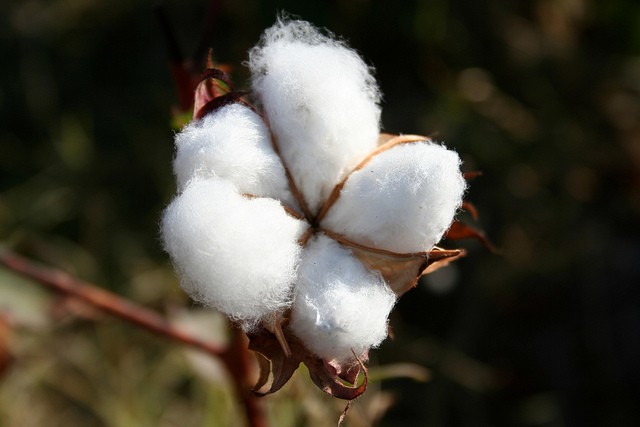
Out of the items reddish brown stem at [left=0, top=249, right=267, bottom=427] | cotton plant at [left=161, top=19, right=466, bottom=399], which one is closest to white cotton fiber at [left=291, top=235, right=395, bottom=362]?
cotton plant at [left=161, top=19, right=466, bottom=399]

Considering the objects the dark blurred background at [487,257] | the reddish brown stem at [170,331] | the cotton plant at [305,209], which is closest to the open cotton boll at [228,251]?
the cotton plant at [305,209]

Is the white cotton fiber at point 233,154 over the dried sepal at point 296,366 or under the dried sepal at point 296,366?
over

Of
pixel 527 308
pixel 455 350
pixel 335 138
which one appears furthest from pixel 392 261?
pixel 527 308

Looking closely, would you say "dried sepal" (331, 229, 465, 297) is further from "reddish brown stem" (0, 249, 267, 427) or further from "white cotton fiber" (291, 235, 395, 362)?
"reddish brown stem" (0, 249, 267, 427)

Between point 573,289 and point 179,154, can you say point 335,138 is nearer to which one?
point 179,154

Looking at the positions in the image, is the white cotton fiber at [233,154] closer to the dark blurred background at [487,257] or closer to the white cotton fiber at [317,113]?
the white cotton fiber at [317,113]

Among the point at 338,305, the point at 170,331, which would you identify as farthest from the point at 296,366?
the point at 170,331
